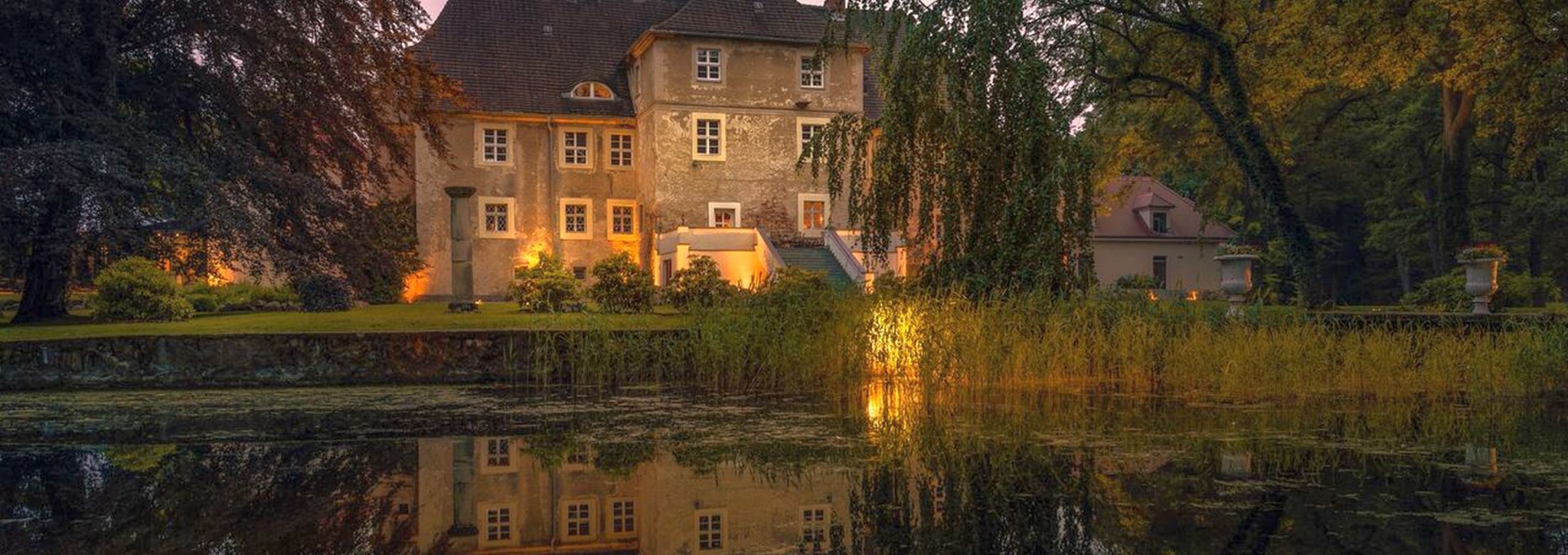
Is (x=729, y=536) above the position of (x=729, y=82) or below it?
below

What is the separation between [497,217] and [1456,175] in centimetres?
2672

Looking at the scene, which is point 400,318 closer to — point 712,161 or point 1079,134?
point 1079,134

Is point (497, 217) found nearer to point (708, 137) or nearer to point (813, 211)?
point (708, 137)

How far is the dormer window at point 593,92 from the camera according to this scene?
125 ft

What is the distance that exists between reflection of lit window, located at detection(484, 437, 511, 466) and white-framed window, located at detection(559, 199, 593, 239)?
95.1 feet

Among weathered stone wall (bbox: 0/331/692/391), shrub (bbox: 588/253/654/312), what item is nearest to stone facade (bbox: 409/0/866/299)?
shrub (bbox: 588/253/654/312)

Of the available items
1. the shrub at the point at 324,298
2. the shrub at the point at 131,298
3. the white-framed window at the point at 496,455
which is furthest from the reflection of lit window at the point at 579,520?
the shrub at the point at 324,298

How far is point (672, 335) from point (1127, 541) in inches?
376

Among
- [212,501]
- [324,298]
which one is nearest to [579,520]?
[212,501]

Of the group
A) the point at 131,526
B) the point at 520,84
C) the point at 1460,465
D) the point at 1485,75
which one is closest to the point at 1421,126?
the point at 1485,75

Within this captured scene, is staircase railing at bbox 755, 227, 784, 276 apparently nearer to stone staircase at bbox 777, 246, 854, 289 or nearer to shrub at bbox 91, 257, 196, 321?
stone staircase at bbox 777, 246, 854, 289

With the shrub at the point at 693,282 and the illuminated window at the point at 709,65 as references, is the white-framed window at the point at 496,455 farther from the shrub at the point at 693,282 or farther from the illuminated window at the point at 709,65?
the illuminated window at the point at 709,65

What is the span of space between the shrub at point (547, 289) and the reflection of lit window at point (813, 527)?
713 inches

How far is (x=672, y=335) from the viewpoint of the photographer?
14.5 metres
